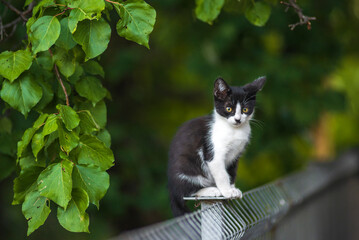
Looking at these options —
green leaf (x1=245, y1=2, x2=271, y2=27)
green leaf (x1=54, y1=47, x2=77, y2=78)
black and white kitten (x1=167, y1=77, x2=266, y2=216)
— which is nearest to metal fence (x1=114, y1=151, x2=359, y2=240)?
black and white kitten (x1=167, y1=77, x2=266, y2=216)

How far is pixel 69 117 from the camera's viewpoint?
192cm

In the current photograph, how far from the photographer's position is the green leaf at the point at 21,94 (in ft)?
A: 6.83

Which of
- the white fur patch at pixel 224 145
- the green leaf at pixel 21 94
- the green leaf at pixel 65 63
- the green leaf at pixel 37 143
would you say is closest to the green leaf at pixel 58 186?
the green leaf at pixel 37 143

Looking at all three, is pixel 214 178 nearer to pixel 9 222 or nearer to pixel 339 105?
pixel 339 105

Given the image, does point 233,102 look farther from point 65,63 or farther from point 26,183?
point 26,183

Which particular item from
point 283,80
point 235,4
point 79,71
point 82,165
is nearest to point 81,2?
point 79,71

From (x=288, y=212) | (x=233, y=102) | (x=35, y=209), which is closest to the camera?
(x=35, y=209)

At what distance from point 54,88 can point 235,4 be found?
1.11 metres

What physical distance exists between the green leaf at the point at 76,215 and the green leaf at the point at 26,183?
0.62ft

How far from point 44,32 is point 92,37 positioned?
0.60 feet

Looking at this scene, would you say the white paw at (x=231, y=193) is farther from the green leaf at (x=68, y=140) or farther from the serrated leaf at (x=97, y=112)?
the green leaf at (x=68, y=140)

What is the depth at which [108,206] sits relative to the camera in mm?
5711

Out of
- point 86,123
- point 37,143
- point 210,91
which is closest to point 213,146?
point 86,123

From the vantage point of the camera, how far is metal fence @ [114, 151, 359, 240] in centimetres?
190
